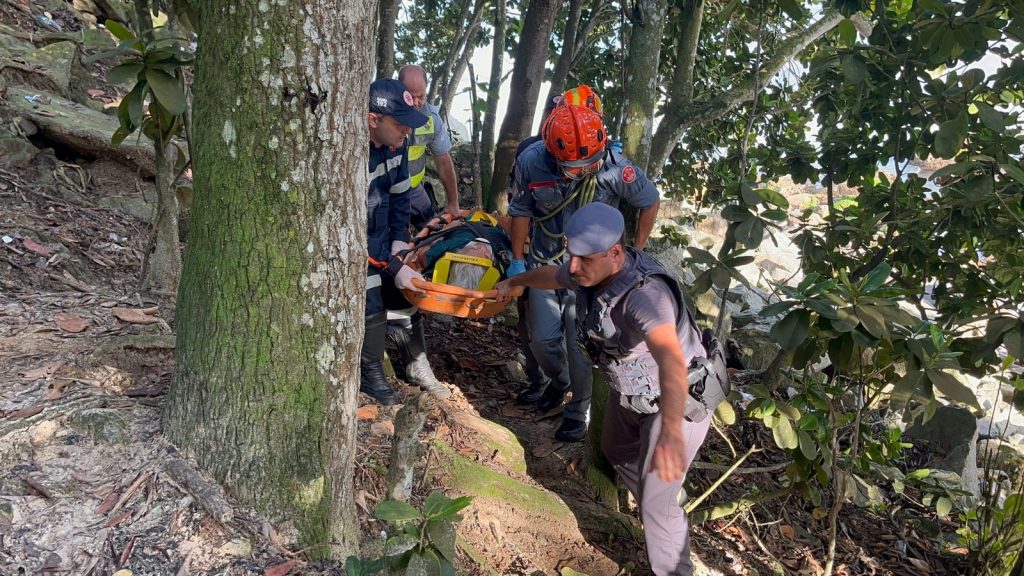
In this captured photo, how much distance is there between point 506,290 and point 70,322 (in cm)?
229

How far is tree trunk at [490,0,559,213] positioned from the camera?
21.7 feet

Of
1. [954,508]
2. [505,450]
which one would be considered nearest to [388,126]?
[505,450]

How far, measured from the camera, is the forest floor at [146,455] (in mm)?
2434

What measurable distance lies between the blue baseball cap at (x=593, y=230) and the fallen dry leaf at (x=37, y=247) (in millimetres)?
3454

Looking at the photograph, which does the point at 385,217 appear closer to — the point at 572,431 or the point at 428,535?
the point at 572,431

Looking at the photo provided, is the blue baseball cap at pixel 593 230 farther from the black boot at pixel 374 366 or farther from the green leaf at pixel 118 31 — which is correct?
the green leaf at pixel 118 31

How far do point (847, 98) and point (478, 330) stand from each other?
11.6 feet

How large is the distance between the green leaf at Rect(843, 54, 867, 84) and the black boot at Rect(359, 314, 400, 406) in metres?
3.09

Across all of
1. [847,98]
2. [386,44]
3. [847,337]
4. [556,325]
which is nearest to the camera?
[847,337]

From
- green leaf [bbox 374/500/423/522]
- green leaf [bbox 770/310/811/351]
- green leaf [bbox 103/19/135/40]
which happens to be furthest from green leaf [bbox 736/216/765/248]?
green leaf [bbox 103/19/135/40]

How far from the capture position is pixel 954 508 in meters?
5.21

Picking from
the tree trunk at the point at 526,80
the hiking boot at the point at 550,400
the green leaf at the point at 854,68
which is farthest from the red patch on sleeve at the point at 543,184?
the tree trunk at the point at 526,80

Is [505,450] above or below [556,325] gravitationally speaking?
below

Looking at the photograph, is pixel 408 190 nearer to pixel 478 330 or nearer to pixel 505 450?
pixel 505 450
